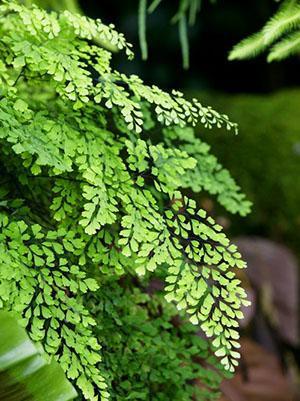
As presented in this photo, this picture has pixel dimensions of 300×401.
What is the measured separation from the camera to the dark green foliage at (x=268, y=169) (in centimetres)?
250

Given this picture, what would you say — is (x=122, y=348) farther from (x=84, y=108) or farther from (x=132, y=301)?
(x=84, y=108)

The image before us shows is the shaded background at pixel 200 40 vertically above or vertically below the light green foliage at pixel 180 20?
below

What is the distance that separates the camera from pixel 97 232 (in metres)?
0.88

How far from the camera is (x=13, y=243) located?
0.78m

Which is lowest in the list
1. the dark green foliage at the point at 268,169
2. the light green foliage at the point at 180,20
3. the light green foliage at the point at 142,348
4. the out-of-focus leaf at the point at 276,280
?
the out-of-focus leaf at the point at 276,280

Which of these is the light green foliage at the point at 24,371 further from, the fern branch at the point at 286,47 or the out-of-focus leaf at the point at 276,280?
the out-of-focus leaf at the point at 276,280

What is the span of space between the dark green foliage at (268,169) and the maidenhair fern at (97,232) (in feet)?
4.96

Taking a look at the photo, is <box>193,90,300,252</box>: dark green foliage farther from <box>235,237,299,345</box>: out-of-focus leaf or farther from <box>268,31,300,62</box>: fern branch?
<box>268,31,300,62</box>: fern branch

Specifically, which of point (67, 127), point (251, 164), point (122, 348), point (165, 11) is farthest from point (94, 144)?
point (165, 11)

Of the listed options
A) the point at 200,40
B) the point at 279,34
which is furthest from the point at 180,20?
the point at 200,40

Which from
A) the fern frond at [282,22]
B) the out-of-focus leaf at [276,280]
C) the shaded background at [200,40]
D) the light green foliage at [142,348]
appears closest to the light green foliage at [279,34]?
the fern frond at [282,22]

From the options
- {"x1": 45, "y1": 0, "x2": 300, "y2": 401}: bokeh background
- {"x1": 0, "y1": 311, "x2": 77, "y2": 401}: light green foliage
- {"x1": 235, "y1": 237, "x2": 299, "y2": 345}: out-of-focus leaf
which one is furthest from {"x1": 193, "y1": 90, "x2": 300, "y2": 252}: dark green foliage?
{"x1": 0, "y1": 311, "x2": 77, "y2": 401}: light green foliage

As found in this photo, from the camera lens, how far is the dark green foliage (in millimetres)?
2498

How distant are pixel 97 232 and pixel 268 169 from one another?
5.64 ft
